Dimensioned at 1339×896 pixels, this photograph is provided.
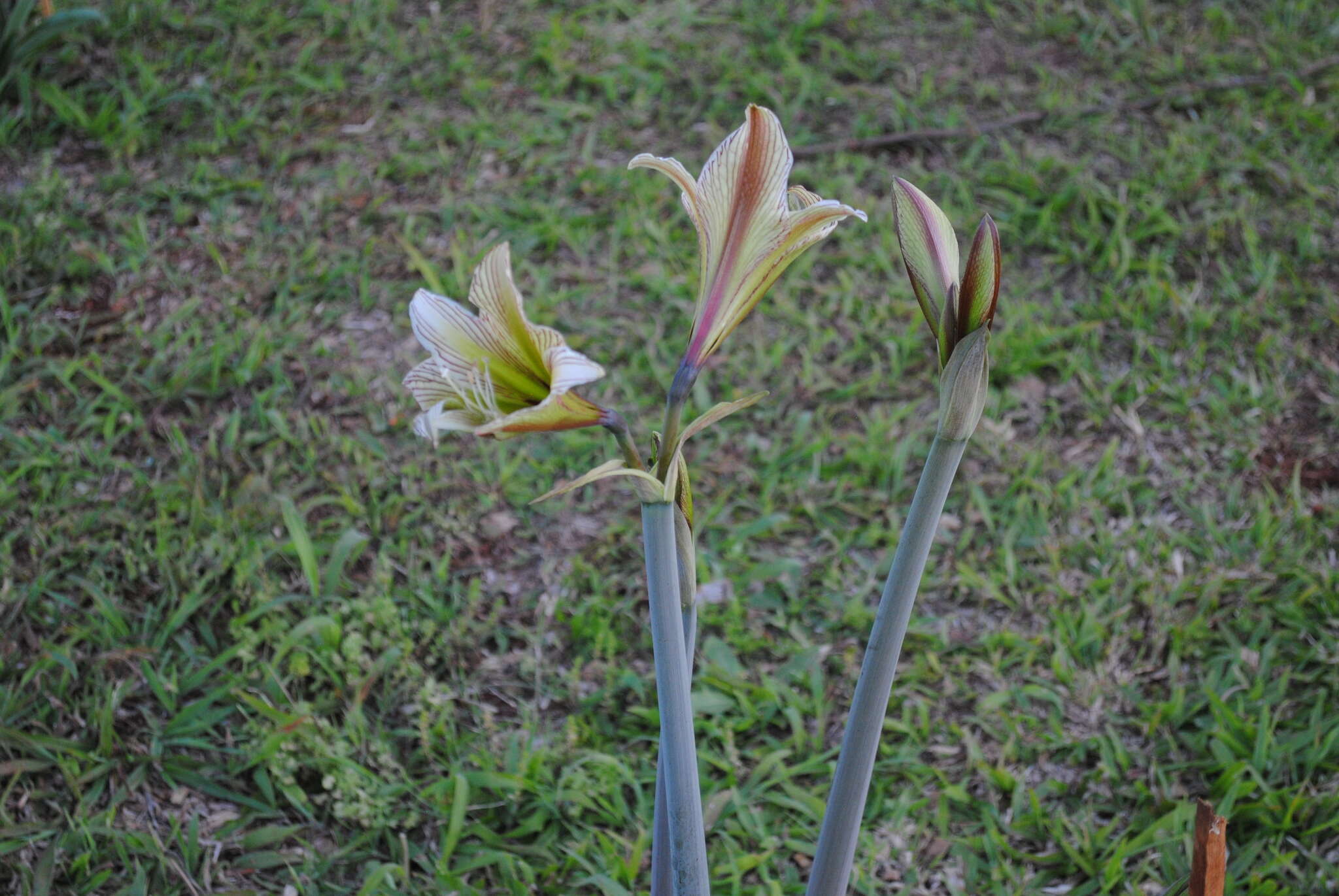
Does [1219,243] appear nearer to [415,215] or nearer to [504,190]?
[504,190]

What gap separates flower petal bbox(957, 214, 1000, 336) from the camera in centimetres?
104

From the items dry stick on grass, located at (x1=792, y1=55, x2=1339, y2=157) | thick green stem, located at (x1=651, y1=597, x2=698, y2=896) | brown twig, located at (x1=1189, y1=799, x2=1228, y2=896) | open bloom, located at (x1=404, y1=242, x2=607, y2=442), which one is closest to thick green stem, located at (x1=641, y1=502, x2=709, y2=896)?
thick green stem, located at (x1=651, y1=597, x2=698, y2=896)

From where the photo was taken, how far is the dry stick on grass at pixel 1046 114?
12.0ft

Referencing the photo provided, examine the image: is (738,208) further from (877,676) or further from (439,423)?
(877,676)

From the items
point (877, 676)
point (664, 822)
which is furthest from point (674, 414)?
point (664, 822)

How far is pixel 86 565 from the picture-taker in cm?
238

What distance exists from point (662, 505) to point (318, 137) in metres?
3.04

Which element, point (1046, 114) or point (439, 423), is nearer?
point (439, 423)

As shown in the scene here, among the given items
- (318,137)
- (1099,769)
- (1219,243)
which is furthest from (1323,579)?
(318,137)

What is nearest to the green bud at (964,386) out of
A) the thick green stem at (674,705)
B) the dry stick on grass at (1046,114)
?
the thick green stem at (674,705)

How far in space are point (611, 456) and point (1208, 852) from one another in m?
1.88

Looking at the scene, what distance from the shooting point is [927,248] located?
1.10 m

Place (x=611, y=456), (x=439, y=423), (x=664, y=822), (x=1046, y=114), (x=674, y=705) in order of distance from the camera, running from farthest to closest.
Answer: (x=1046, y=114), (x=611, y=456), (x=664, y=822), (x=674, y=705), (x=439, y=423)

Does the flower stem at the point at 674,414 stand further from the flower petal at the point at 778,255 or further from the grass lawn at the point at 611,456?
the grass lawn at the point at 611,456
